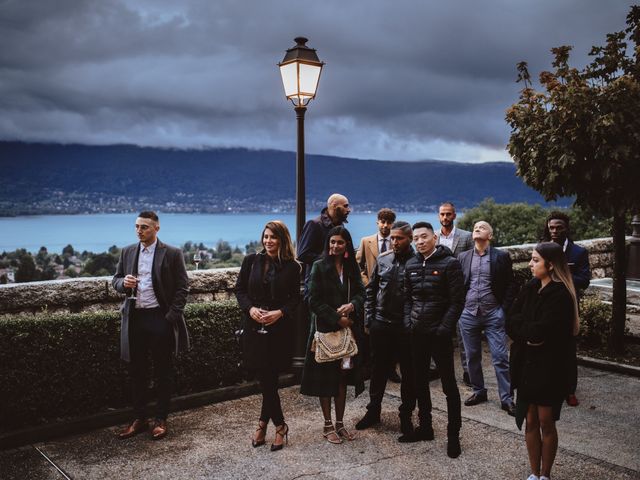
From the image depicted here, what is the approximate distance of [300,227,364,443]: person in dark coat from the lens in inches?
205

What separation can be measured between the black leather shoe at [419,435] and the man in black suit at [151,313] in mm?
2184

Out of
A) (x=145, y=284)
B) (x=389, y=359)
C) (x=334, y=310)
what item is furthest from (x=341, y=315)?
(x=145, y=284)

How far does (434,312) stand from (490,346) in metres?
1.66

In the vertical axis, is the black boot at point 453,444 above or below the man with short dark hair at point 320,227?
below

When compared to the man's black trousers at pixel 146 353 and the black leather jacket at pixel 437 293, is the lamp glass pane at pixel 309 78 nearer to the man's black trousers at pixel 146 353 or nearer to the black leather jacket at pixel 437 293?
the black leather jacket at pixel 437 293

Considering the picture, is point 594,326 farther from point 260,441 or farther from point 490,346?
point 260,441

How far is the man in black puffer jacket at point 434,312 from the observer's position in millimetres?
4980

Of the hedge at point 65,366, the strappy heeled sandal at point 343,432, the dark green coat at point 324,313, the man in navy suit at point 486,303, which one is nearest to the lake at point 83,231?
the man in navy suit at point 486,303

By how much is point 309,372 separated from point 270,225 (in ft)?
4.42

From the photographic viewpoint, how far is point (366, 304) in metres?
5.64

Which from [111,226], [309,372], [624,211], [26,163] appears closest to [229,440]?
[309,372]

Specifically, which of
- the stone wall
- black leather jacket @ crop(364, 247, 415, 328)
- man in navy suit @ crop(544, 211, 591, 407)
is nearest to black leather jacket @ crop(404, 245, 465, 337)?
black leather jacket @ crop(364, 247, 415, 328)

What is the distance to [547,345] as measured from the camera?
13.6 feet

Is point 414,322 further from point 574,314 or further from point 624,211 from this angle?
point 624,211
